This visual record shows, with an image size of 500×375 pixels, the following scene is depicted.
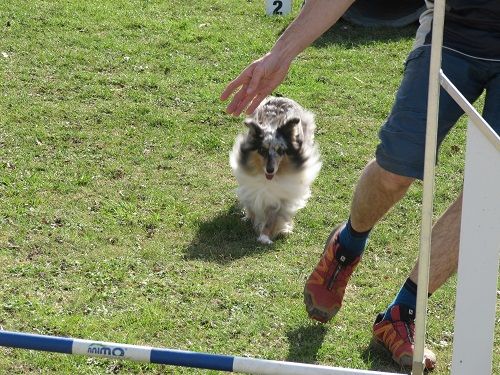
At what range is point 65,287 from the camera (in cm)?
489

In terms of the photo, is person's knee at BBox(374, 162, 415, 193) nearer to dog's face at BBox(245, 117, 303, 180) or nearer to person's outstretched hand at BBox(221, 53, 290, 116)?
person's outstretched hand at BBox(221, 53, 290, 116)

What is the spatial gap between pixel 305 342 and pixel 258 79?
1.57 metres

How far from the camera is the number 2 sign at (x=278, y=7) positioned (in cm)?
1020

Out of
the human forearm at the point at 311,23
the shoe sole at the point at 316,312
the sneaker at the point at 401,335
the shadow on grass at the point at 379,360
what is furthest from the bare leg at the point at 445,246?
the human forearm at the point at 311,23

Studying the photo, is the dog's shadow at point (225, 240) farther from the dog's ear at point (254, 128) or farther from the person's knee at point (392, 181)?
the person's knee at point (392, 181)

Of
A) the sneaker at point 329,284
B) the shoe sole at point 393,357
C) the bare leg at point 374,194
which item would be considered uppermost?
the bare leg at point 374,194

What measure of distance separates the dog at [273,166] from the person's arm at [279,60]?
2.55 metres

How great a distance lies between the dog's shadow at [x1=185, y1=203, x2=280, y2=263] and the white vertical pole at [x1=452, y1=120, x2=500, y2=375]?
2.62 metres

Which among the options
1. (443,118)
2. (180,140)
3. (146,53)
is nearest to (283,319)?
(443,118)

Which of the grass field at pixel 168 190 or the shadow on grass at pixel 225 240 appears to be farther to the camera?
the shadow on grass at pixel 225 240

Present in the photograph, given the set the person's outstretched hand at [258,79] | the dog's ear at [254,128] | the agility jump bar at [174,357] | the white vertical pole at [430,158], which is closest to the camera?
the white vertical pole at [430,158]

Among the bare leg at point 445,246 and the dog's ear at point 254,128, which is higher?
the dog's ear at point 254,128

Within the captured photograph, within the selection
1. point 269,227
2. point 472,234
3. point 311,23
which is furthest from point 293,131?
point 472,234

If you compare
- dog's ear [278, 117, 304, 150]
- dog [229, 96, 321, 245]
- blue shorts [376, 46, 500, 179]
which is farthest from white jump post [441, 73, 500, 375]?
dog's ear [278, 117, 304, 150]
